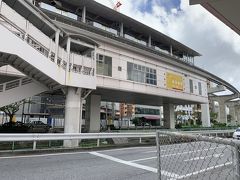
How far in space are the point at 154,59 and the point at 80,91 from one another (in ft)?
40.9

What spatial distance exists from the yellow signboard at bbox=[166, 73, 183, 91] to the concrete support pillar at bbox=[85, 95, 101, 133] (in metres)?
8.82

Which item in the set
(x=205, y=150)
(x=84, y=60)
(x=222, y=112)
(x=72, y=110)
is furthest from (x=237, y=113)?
(x=205, y=150)

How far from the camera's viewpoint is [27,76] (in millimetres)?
15117

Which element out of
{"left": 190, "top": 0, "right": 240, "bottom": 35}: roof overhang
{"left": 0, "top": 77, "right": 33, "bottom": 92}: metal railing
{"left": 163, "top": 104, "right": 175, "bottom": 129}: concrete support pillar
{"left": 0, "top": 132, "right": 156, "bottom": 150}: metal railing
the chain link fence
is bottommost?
{"left": 0, "top": 132, "right": 156, "bottom": 150}: metal railing

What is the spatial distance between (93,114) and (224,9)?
21454 millimetres

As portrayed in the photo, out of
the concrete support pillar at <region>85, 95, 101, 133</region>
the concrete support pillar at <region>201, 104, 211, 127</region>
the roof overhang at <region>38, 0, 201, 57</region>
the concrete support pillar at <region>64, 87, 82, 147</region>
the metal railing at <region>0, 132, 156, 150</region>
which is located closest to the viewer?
the metal railing at <region>0, 132, 156, 150</region>

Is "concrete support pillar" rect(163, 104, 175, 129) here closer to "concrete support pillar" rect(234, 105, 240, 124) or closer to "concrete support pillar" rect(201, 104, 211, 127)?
"concrete support pillar" rect(201, 104, 211, 127)

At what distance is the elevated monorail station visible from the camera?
13781 mm

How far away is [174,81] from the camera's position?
29734mm

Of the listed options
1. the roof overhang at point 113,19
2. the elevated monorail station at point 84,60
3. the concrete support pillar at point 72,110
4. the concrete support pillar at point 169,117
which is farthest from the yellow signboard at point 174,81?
the concrete support pillar at point 72,110

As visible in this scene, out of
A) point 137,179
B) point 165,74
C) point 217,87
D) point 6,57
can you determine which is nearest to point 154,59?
point 165,74

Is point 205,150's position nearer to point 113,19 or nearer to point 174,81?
point 174,81

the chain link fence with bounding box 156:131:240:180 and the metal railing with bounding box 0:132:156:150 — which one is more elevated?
the chain link fence with bounding box 156:131:240:180

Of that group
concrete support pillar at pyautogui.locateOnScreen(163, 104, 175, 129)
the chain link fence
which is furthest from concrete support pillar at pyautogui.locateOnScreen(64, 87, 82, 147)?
concrete support pillar at pyautogui.locateOnScreen(163, 104, 175, 129)
